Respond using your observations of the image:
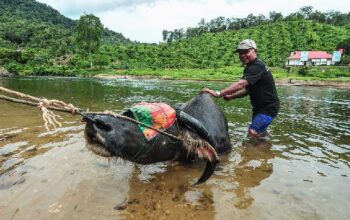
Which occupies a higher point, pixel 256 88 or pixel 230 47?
pixel 230 47

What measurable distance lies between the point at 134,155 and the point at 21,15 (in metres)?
209

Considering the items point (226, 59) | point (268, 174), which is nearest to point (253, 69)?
point (268, 174)

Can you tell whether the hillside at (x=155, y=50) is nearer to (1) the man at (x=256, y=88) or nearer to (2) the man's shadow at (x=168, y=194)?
(1) the man at (x=256, y=88)

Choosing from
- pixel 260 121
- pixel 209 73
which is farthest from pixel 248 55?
pixel 209 73

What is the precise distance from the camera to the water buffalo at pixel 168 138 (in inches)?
165

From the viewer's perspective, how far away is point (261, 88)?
24.8ft

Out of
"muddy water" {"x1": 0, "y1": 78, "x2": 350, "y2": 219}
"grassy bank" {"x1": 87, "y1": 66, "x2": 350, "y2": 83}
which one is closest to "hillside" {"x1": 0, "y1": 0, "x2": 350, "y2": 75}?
"grassy bank" {"x1": 87, "y1": 66, "x2": 350, "y2": 83}

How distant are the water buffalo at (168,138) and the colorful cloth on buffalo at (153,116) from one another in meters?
0.10

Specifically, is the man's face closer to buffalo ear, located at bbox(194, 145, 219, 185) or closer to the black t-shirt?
the black t-shirt

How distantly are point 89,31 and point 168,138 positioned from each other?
7716 cm

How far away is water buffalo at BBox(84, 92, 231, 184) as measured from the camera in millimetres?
4184

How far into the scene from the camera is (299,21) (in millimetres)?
127250

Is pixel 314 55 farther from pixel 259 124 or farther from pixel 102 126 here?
pixel 102 126

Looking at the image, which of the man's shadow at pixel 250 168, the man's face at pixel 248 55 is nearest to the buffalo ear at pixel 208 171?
the man's shadow at pixel 250 168
